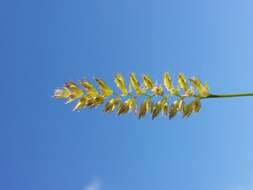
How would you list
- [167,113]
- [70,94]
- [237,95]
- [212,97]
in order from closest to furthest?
[237,95] → [212,97] → [167,113] → [70,94]

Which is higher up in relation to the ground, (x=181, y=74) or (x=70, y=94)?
(x=181, y=74)

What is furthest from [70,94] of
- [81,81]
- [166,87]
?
[166,87]

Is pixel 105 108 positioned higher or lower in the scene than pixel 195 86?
lower

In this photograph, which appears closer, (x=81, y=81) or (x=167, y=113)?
(x=167, y=113)

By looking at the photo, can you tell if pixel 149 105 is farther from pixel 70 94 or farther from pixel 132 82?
pixel 70 94

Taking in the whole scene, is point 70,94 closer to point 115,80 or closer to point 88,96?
point 88,96

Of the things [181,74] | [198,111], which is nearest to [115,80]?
[181,74]

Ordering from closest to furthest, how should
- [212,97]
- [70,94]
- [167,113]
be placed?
[212,97]
[167,113]
[70,94]

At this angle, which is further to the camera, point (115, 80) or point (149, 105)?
point (115, 80)

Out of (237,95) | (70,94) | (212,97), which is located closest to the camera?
(237,95)
